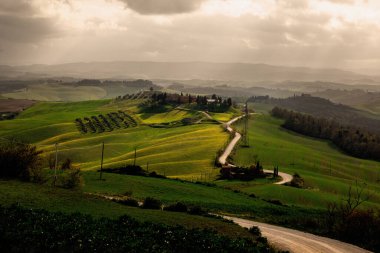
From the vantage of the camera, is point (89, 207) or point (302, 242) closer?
point (302, 242)

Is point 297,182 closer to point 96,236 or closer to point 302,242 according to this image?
point 302,242

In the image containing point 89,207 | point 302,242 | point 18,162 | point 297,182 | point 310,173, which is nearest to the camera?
point 302,242

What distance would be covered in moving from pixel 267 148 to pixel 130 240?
14835 centimetres

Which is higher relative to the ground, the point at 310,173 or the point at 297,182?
the point at 297,182

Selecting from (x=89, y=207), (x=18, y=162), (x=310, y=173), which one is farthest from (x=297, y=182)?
(x=89, y=207)

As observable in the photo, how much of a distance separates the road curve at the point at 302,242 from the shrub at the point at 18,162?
1340 inches

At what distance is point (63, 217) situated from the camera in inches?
1483

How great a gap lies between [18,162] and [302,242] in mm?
39580

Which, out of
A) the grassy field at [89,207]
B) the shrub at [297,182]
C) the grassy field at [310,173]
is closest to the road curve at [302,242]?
the grassy field at [89,207]

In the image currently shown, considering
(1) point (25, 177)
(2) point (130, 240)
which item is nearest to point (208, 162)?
(1) point (25, 177)

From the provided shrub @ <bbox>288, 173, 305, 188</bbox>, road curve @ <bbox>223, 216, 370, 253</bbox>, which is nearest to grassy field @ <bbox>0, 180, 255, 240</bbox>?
road curve @ <bbox>223, 216, 370, 253</bbox>

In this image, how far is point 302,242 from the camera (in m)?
44.3

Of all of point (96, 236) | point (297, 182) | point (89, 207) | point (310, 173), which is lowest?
point (310, 173)

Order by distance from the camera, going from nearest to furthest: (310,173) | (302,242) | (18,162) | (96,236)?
(96,236), (302,242), (18,162), (310,173)
